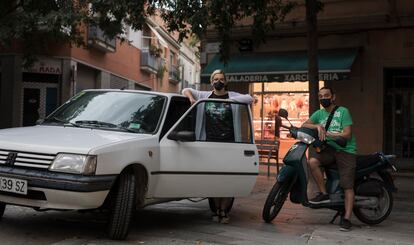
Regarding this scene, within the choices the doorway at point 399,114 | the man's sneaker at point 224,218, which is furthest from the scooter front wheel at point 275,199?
the doorway at point 399,114

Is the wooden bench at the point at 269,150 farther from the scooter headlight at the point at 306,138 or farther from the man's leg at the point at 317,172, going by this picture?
the scooter headlight at the point at 306,138

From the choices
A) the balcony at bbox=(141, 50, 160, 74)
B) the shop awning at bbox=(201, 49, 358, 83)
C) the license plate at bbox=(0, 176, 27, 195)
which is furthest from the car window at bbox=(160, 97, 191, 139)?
the balcony at bbox=(141, 50, 160, 74)

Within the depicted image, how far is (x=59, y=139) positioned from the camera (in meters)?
5.70

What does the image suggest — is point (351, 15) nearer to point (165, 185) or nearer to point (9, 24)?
point (9, 24)

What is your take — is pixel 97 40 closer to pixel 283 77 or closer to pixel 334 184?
pixel 283 77

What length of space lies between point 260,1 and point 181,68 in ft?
117

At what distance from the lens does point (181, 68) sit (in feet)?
152

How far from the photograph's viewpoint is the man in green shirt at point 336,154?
7055 mm

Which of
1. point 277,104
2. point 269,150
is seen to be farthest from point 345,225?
point 277,104

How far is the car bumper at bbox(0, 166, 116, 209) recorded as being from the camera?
536cm

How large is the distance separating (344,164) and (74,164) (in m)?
3.46

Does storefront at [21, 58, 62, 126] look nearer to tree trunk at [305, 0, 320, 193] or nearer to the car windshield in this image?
tree trunk at [305, 0, 320, 193]

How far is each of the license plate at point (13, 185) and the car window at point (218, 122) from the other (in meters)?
→ 1.90

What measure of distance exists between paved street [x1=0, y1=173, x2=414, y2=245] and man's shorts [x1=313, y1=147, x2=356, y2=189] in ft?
2.00
